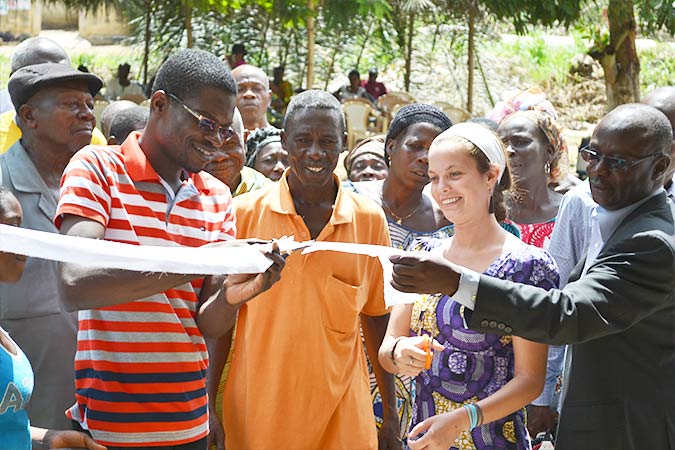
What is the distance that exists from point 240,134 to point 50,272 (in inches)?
70.3

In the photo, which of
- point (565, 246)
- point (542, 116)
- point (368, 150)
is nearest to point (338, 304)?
point (565, 246)

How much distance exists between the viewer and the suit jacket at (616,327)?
309cm

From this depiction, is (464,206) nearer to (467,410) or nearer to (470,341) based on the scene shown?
(470,341)

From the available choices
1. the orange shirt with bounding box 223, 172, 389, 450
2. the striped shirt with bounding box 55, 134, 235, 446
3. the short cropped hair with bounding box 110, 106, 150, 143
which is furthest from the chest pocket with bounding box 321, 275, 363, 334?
the short cropped hair with bounding box 110, 106, 150, 143

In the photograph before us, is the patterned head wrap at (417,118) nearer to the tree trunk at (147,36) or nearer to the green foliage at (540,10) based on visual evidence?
the green foliage at (540,10)

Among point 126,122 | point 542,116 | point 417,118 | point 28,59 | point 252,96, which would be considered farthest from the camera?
point 252,96

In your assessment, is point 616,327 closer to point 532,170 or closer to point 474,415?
point 474,415

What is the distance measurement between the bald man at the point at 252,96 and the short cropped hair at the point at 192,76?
342cm

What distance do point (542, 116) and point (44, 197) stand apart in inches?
119

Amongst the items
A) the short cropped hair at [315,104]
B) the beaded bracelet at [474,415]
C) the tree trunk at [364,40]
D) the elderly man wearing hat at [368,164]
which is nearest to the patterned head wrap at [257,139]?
the elderly man wearing hat at [368,164]

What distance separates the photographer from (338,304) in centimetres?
396

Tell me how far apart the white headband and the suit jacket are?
555mm

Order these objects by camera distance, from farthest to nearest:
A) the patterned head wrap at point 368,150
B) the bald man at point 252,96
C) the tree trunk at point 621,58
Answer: the tree trunk at point 621,58 → the bald man at point 252,96 → the patterned head wrap at point 368,150

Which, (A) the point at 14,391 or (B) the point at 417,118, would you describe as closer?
(A) the point at 14,391
